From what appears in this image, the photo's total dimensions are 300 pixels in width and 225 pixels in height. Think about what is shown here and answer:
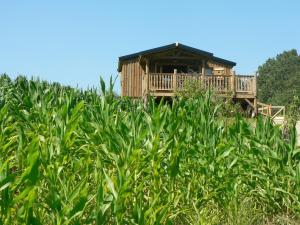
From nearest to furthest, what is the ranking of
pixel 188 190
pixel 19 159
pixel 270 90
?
1. pixel 19 159
2. pixel 188 190
3. pixel 270 90

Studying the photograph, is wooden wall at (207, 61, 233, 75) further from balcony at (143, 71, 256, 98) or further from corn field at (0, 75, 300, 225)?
corn field at (0, 75, 300, 225)

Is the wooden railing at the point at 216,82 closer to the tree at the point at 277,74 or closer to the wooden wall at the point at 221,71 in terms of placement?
the wooden wall at the point at 221,71

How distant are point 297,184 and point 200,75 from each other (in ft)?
74.2

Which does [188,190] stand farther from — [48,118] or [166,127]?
[48,118]

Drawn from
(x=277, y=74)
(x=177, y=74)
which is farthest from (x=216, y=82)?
(x=277, y=74)

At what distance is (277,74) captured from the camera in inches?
5002

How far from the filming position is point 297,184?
4.41 m

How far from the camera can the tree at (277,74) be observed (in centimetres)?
11956

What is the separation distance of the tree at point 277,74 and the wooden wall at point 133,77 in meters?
79.6

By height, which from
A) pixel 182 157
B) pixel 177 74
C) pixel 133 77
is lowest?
pixel 182 157

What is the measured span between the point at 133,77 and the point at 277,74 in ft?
319

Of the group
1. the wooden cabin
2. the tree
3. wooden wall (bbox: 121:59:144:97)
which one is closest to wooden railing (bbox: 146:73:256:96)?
the wooden cabin

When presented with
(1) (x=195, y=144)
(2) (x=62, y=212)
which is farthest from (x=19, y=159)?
(1) (x=195, y=144)

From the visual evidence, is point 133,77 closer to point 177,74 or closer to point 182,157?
point 177,74
